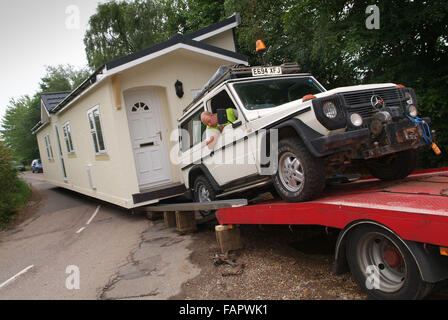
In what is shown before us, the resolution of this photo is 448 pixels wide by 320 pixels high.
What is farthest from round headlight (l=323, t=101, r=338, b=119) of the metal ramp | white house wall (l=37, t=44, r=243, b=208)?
white house wall (l=37, t=44, r=243, b=208)

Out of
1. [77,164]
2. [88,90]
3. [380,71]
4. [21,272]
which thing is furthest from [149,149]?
[380,71]

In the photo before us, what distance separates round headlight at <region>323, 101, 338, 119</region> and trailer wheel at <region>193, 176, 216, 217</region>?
2.68m

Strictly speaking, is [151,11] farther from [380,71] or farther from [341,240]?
[341,240]

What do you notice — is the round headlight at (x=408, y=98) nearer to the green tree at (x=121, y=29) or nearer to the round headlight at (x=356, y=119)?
the round headlight at (x=356, y=119)

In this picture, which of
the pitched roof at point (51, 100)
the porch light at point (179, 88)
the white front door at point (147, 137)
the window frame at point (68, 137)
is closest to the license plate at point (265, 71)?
the porch light at point (179, 88)

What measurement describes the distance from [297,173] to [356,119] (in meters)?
0.86

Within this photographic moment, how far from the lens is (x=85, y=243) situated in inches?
283

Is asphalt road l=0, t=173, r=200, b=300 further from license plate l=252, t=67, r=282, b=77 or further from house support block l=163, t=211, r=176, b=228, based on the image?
license plate l=252, t=67, r=282, b=77

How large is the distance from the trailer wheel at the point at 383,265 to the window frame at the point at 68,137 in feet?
36.2

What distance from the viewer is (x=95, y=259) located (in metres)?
5.98

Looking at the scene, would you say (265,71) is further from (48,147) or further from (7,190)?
(48,147)

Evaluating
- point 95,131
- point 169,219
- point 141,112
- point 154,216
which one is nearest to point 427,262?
point 169,219

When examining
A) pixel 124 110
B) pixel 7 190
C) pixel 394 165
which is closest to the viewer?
pixel 394 165

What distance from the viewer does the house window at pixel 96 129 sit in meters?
9.05
